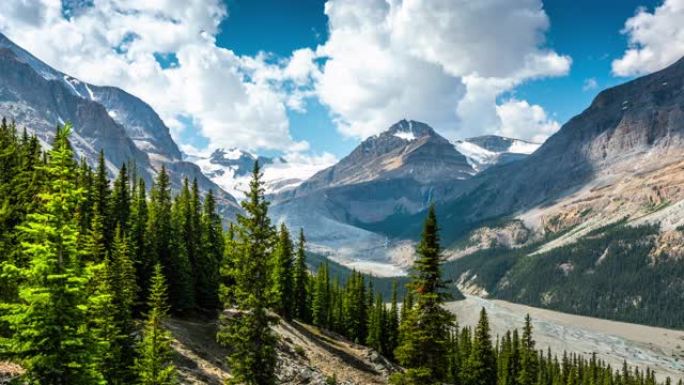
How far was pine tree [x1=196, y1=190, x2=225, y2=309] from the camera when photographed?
2805 inches

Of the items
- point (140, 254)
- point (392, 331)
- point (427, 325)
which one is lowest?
point (392, 331)

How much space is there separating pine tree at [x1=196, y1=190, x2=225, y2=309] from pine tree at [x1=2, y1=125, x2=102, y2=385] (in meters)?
51.9

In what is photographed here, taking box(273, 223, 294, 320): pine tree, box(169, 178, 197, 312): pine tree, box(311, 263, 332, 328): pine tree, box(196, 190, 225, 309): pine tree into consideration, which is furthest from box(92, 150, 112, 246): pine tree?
box(311, 263, 332, 328): pine tree

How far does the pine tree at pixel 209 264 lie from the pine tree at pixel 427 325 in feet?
152

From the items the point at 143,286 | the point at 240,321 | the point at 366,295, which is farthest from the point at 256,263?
the point at 366,295

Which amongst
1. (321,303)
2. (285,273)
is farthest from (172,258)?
(321,303)

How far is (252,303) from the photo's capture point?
2555 cm

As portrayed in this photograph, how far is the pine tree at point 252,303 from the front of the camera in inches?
1001

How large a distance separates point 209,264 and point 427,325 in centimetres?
5294

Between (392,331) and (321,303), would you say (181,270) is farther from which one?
(392,331)

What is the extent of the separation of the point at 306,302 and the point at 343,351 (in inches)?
782


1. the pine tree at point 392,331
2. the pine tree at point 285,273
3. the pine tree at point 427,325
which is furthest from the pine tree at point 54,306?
the pine tree at point 392,331

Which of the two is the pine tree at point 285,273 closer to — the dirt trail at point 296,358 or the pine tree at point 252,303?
the dirt trail at point 296,358

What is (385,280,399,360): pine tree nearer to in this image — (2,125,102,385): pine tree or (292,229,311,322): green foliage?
(292,229,311,322): green foliage
